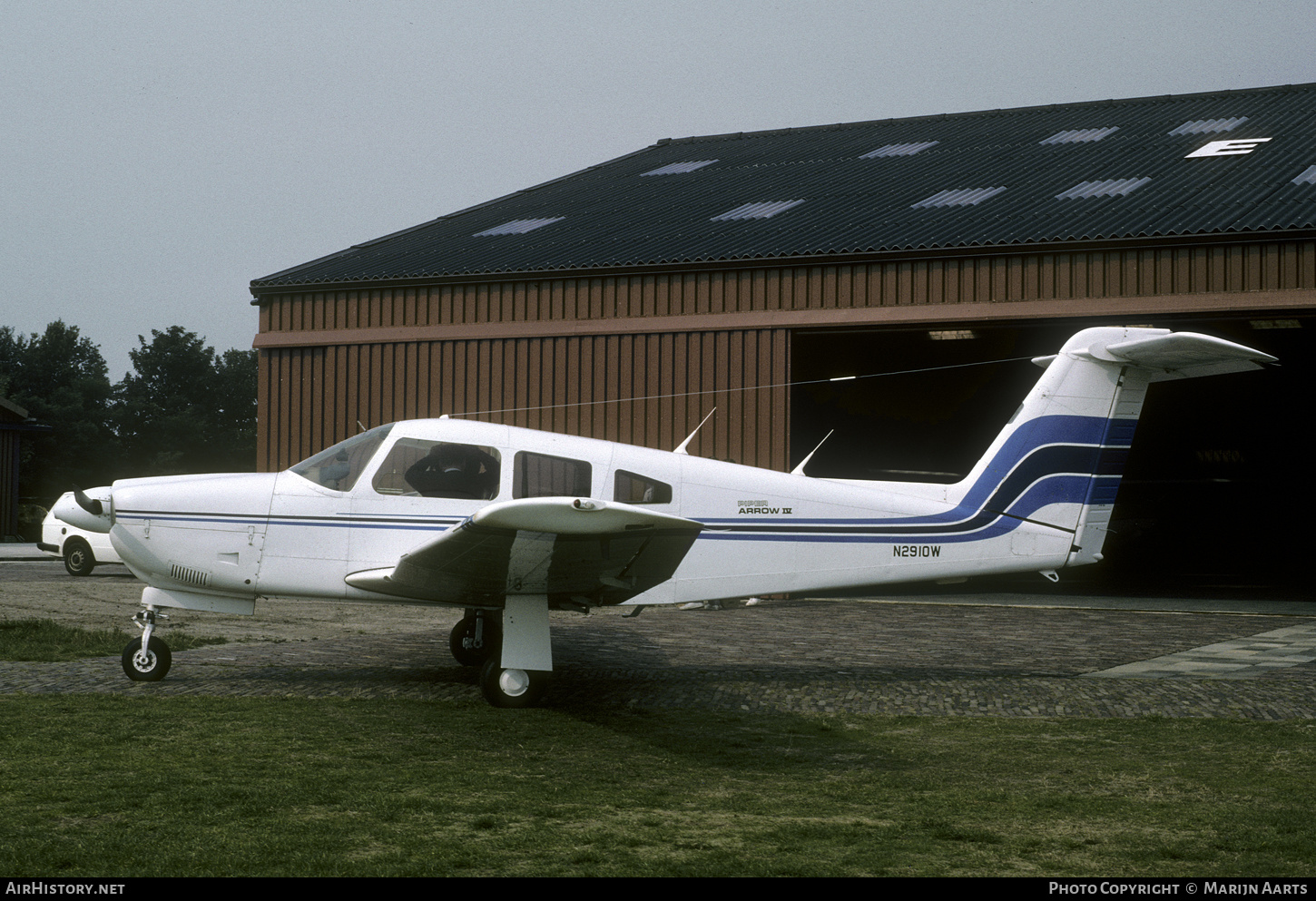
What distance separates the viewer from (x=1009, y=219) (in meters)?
18.0

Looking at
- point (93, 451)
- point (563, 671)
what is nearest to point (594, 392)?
point (563, 671)

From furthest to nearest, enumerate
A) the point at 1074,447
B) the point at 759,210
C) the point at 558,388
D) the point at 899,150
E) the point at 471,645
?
the point at 899,150
the point at 759,210
the point at 558,388
the point at 471,645
the point at 1074,447

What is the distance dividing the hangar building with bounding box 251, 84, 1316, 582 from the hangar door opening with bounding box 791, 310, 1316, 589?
6cm

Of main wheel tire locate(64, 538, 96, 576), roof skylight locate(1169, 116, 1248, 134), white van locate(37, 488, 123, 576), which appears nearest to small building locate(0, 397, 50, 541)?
white van locate(37, 488, 123, 576)

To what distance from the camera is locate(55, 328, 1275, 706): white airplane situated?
8.27 m

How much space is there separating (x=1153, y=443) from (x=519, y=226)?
14.7m

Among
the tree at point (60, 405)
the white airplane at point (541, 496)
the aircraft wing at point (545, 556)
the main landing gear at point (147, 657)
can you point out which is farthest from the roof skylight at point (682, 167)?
the tree at point (60, 405)

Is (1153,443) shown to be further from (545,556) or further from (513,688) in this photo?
(545,556)

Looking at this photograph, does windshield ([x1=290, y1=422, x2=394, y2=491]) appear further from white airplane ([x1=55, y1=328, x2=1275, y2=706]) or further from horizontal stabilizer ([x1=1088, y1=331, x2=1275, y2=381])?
horizontal stabilizer ([x1=1088, y1=331, x2=1275, y2=381])

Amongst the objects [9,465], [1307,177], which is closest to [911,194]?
[1307,177]

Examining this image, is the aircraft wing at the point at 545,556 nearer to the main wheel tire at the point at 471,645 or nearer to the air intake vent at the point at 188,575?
the air intake vent at the point at 188,575

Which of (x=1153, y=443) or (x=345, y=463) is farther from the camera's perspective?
(x=1153, y=443)

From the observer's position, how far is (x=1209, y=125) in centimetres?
2298

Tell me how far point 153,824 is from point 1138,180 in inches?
735
